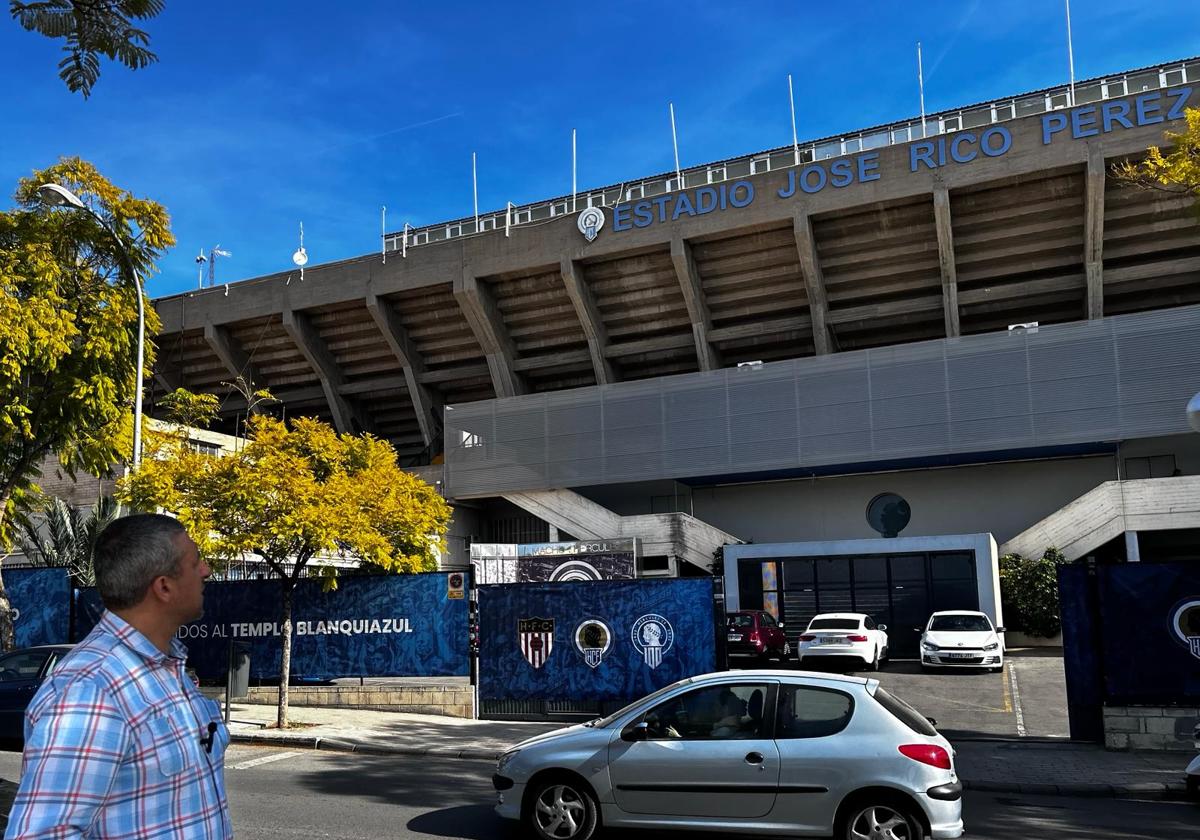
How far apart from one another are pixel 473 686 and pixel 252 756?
4.13 meters

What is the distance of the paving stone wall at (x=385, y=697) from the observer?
16047 mm

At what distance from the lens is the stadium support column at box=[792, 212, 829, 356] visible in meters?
34.2

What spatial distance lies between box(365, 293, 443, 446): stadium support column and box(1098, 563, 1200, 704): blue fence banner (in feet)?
108

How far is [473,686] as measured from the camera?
16.0 metres

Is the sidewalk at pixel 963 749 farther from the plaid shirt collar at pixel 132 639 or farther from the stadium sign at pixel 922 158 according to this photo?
the stadium sign at pixel 922 158

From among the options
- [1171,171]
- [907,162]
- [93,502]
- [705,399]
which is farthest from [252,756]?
[907,162]

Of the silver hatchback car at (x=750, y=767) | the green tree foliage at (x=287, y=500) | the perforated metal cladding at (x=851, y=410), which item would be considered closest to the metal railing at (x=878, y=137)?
the perforated metal cladding at (x=851, y=410)

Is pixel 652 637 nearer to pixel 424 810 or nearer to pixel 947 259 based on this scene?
pixel 424 810

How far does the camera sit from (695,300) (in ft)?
122

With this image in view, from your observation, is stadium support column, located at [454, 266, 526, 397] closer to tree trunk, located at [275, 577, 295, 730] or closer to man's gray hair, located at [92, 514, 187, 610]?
tree trunk, located at [275, 577, 295, 730]

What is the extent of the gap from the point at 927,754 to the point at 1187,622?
767 cm

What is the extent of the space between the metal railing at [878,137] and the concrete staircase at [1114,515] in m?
12.9

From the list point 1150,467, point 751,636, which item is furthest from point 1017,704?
point 1150,467

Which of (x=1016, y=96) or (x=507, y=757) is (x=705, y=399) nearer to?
(x=1016, y=96)
